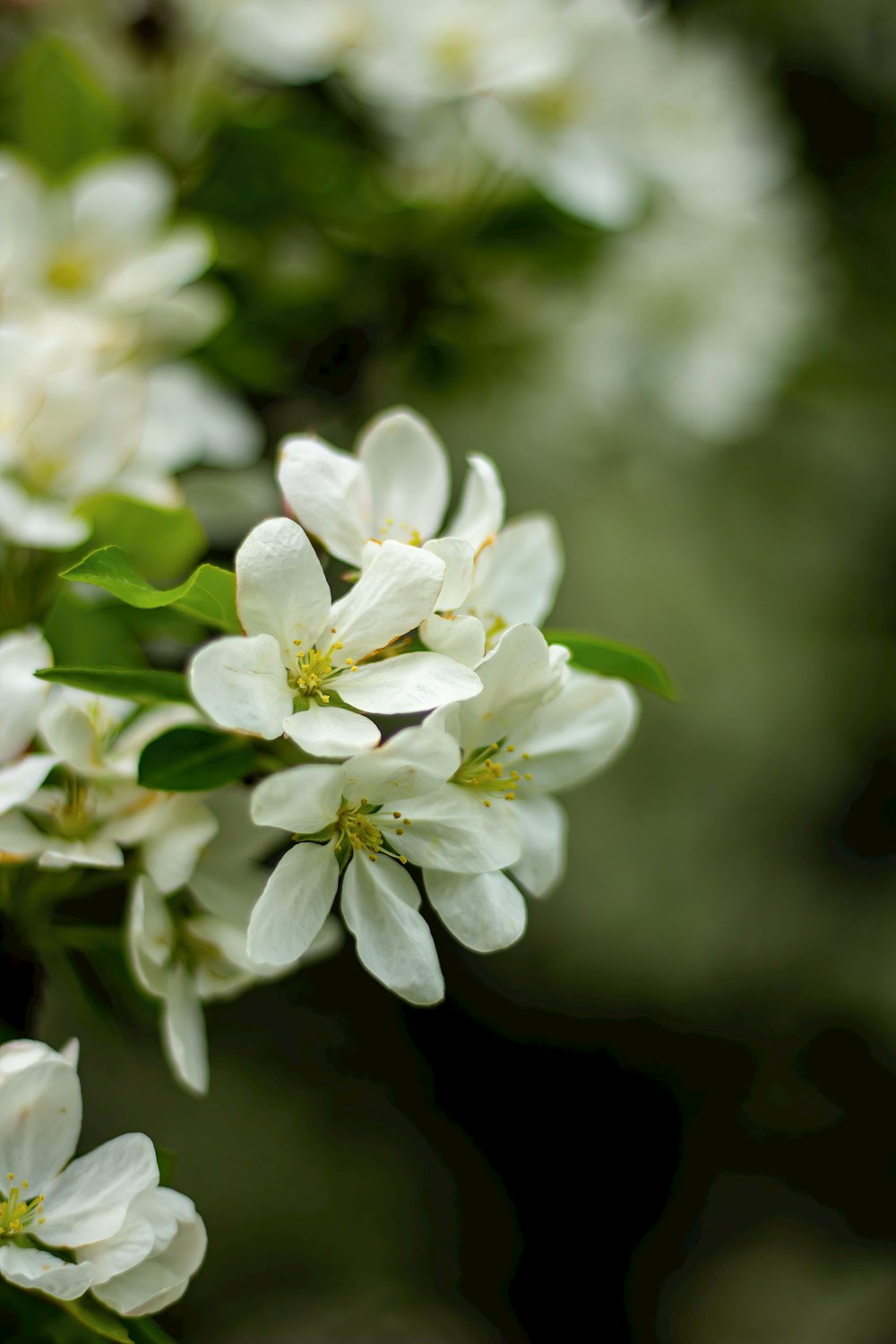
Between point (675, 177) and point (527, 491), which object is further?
point (527, 491)

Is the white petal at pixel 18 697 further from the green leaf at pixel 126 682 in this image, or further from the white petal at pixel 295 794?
the white petal at pixel 295 794

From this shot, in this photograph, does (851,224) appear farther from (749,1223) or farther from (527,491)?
(749,1223)

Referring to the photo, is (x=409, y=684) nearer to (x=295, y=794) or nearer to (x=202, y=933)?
(x=295, y=794)

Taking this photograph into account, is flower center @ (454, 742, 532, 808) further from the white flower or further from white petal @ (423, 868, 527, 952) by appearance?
the white flower

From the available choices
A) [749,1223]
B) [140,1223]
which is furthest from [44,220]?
[749,1223]

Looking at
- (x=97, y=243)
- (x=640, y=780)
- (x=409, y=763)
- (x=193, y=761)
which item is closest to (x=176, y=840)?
(x=193, y=761)

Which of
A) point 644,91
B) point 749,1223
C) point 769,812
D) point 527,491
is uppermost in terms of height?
point 644,91

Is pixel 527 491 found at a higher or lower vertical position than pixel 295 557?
lower
